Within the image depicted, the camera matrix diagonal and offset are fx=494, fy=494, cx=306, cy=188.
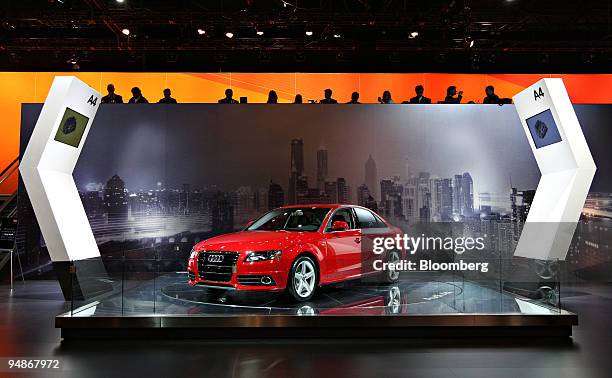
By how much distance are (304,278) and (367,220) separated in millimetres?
1190

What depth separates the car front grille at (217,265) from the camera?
5488 mm

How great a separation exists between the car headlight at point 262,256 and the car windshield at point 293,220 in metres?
0.72

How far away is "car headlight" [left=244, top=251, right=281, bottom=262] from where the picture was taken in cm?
542

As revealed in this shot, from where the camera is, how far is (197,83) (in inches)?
442

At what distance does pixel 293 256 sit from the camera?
5.50 m

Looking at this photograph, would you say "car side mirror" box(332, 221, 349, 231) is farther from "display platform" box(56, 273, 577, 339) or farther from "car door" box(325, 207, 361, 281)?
"display platform" box(56, 273, 577, 339)
